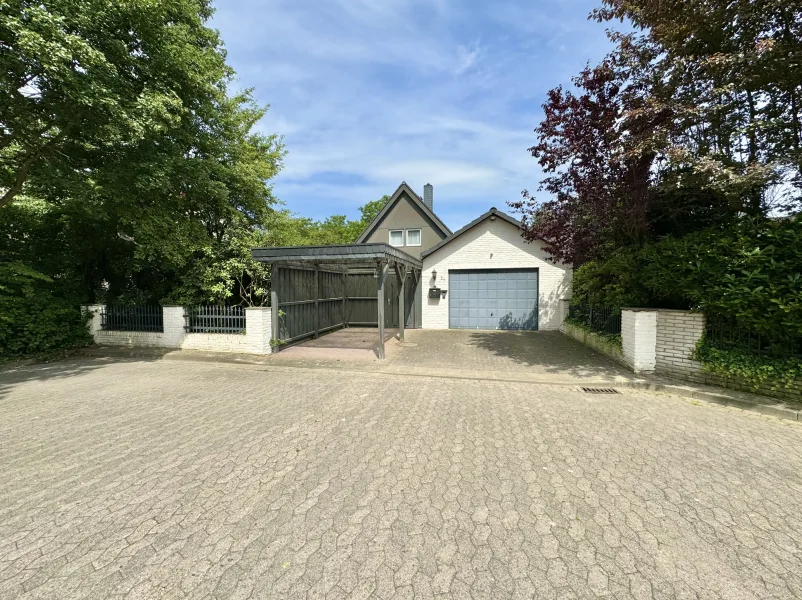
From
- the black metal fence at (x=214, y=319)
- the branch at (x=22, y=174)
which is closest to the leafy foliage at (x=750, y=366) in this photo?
the black metal fence at (x=214, y=319)

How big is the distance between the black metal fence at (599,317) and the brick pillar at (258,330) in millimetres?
8271

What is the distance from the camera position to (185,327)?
9469 mm

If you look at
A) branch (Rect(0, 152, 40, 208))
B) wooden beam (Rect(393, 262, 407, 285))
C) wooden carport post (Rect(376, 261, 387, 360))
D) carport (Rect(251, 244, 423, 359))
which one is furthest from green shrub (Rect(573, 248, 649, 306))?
branch (Rect(0, 152, 40, 208))

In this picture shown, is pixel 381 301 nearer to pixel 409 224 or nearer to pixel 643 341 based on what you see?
pixel 643 341

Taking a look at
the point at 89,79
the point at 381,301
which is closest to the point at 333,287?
the point at 381,301

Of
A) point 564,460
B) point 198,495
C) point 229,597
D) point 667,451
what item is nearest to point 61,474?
point 198,495

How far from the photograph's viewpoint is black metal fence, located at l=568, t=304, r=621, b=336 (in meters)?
8.00

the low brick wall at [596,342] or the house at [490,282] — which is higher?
the house at [490,282]

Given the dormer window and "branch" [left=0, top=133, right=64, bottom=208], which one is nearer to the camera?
"branch" [left=0, top=133, right=64, bottom=208]

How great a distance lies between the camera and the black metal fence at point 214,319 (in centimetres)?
912

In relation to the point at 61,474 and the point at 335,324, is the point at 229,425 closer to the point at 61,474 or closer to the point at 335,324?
the point at 61,474

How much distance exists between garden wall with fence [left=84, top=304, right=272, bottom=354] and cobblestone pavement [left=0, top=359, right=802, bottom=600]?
3762 mm

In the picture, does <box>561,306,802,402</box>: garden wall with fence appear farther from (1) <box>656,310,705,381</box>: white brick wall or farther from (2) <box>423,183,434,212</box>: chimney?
(2) <box>423,183,434,212</box>: chimney

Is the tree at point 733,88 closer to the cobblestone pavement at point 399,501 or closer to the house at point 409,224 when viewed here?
the cobblestone pavement at point 399,501
